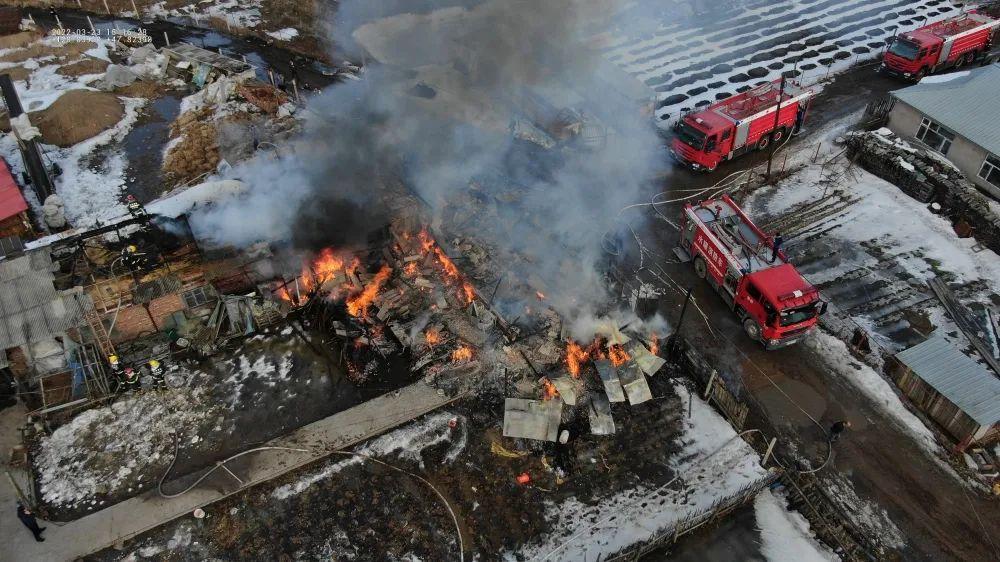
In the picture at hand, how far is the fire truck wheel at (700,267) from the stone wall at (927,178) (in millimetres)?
10215

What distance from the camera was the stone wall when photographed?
71.7ft

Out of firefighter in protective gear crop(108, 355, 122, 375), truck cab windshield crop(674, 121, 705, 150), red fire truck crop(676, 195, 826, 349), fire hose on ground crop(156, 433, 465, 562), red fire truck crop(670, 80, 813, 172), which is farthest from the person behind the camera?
red fire truck crop(670, 80, 813, 172)

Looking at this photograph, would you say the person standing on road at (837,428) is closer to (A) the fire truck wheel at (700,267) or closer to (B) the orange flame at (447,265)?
(A) the fire truck wheel at (700,267)

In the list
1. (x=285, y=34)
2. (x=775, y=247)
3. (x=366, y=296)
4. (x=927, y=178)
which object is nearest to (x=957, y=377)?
(x=775, y=247)

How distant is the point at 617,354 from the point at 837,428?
5789mm

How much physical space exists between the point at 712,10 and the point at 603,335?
28.4 m

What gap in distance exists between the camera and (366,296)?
19500 millimetres

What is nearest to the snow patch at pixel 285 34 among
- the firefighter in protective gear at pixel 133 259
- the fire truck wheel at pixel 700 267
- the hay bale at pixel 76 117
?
the hay bale at pixel 76 117

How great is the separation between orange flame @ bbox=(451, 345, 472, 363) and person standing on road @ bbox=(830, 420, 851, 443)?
31.9 ft

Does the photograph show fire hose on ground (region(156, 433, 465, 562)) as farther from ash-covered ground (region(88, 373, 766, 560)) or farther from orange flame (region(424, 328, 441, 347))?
orange flame (region(424, 328, 441, 347))

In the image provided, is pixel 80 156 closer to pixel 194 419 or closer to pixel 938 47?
pixel 194 419

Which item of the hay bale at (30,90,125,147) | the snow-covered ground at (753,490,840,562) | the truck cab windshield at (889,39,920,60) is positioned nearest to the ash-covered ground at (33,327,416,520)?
the snow-covered ground at (753,490,840,562)

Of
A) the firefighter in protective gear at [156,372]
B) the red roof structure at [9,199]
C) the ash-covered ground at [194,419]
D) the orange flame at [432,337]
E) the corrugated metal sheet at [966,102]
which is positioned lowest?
the ash-covered ground at [194,419]

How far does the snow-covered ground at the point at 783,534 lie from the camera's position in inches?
548
